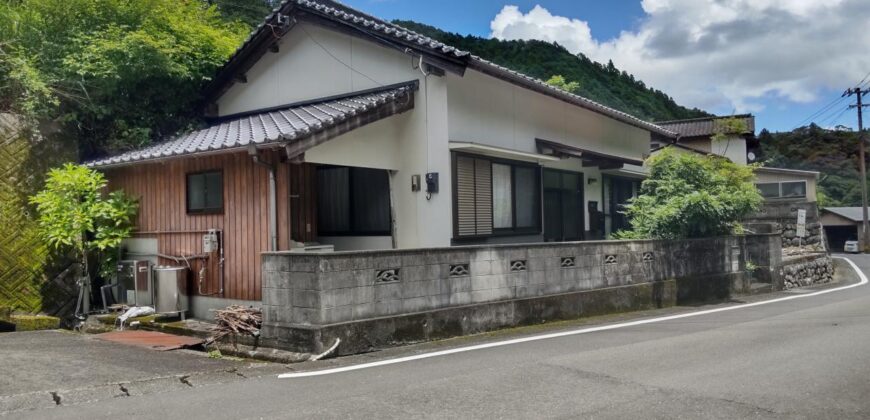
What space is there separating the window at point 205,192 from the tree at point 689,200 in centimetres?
972

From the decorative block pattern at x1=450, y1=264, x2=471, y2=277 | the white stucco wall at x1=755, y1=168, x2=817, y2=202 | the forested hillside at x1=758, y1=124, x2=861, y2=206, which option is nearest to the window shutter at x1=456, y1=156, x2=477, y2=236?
the decorative block pattern at x1=450, y1=264, x2=471, y2=277

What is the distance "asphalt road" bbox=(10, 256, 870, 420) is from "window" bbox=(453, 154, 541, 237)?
3.76 metres

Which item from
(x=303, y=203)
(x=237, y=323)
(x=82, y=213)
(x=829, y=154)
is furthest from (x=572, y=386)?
(x=829, y=154)

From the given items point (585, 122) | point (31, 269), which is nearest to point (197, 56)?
point (31, 269)

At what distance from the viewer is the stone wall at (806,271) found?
57.9ft

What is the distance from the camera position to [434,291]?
27.9 ft

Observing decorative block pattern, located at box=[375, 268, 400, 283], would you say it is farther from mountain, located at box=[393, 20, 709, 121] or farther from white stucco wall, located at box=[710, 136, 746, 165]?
white stucco wall, located at box=[710, 136, 746, 165]

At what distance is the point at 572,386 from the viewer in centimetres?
588

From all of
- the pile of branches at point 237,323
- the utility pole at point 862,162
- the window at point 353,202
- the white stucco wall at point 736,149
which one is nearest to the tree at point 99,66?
the window at point 353,202

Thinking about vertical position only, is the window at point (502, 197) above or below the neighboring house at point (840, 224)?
above

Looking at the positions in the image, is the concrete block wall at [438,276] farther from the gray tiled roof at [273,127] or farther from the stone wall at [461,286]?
the gray tiled roof at [273,127]

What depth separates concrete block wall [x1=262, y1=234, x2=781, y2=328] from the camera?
735 cm

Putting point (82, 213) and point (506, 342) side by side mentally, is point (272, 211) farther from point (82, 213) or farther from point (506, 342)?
point (506, 342)

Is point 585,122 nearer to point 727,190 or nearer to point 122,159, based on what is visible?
point 727,190
